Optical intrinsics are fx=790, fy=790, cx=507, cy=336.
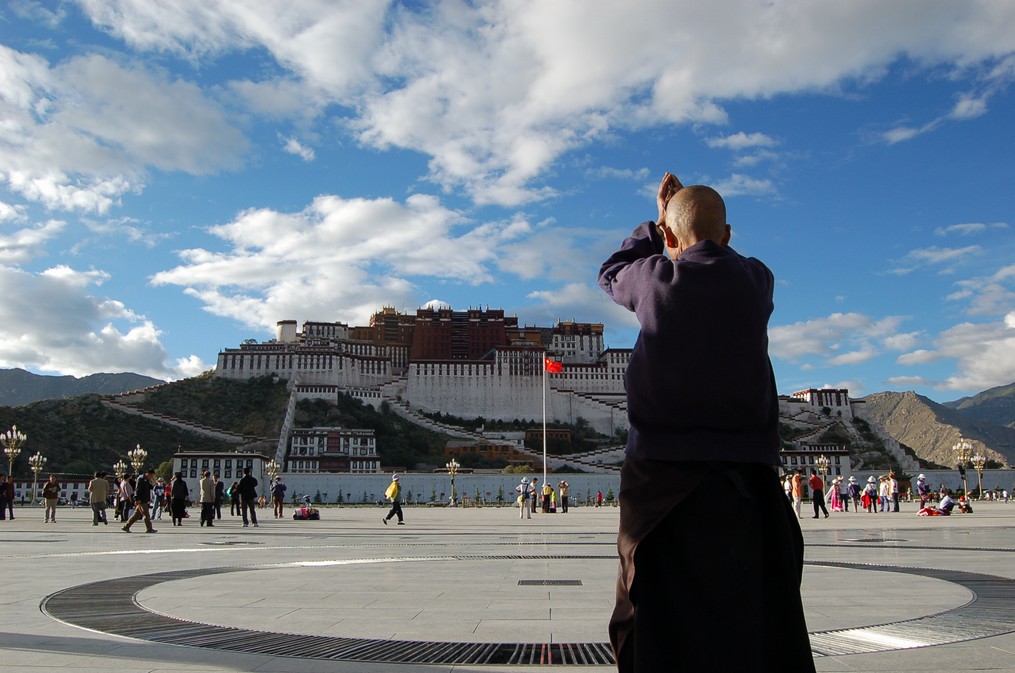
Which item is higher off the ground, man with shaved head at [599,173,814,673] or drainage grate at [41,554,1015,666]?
man with shaved head at [599,173,814,673]

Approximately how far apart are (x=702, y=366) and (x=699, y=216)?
539 mm

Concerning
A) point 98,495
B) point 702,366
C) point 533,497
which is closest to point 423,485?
point 533,497

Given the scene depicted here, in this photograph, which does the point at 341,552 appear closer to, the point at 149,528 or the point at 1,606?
the point at 1,606

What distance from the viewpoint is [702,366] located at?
6.94 feet

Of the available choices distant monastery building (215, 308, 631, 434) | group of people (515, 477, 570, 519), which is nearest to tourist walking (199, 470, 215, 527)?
group of people (515, 477, 570, 519)

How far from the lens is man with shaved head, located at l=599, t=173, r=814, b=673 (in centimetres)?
197

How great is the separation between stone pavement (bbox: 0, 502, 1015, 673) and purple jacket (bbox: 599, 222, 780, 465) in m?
1.76

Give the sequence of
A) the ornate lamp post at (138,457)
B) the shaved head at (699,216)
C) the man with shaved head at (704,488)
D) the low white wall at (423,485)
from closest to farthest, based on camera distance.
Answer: the man with shaved head at (704,488), the shaved head at (699,216), the ornate lamp post at (138,457), the low white wall at (423,485)

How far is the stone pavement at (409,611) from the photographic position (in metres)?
3.58

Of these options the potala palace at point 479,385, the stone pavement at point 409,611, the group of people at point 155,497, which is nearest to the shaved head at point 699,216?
the stone pavement at point 409,611

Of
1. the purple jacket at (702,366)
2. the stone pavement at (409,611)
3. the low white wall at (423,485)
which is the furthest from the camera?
the low white wall at (423,485)

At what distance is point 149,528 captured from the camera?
52.8 ft

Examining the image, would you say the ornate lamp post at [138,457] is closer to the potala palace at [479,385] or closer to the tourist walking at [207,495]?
the tourist walking at [207,495]

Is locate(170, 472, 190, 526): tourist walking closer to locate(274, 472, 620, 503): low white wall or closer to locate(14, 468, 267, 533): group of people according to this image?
locate(14, 468, 267, 533): group of people
